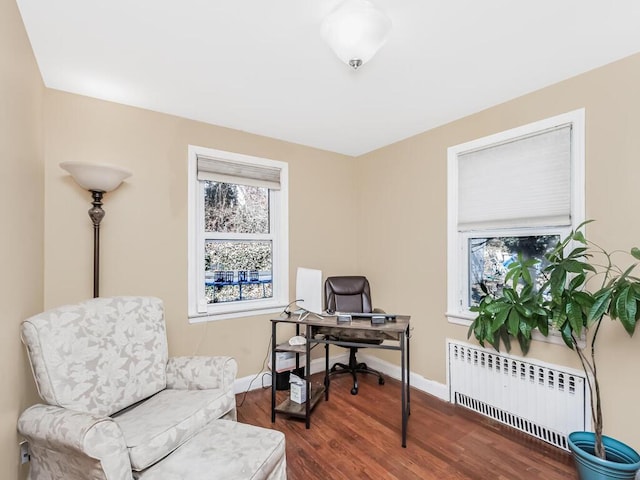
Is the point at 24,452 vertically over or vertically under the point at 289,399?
over

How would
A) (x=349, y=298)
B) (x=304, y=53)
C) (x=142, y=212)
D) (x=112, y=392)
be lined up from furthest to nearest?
(x=349, y=298), (x=142, y=212), (x=304, y=53), (x=112, y=392)

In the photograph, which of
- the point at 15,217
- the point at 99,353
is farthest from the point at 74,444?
the point at 15,217

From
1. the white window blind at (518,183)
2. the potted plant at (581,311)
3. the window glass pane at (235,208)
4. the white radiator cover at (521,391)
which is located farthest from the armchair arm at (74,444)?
the white window blind at (518,183)

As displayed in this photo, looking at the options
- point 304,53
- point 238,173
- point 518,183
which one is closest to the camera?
point 304,53

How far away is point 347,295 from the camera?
10.7 feet

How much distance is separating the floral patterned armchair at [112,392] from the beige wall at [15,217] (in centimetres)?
9

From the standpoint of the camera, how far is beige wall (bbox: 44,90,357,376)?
2197mm

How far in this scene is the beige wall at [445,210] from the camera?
185 centimetres

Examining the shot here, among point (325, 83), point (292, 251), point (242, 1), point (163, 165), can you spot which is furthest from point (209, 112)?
point (292, 251)

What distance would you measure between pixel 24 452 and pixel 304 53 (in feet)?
8.37

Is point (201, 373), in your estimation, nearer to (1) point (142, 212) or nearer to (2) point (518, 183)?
(1) point (142, 212)

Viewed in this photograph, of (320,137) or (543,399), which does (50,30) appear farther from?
(543,399)

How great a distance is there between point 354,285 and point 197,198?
178 cm

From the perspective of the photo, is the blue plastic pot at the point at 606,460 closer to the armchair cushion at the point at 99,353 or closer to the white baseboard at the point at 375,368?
the white baseboard at the point at 375,368
